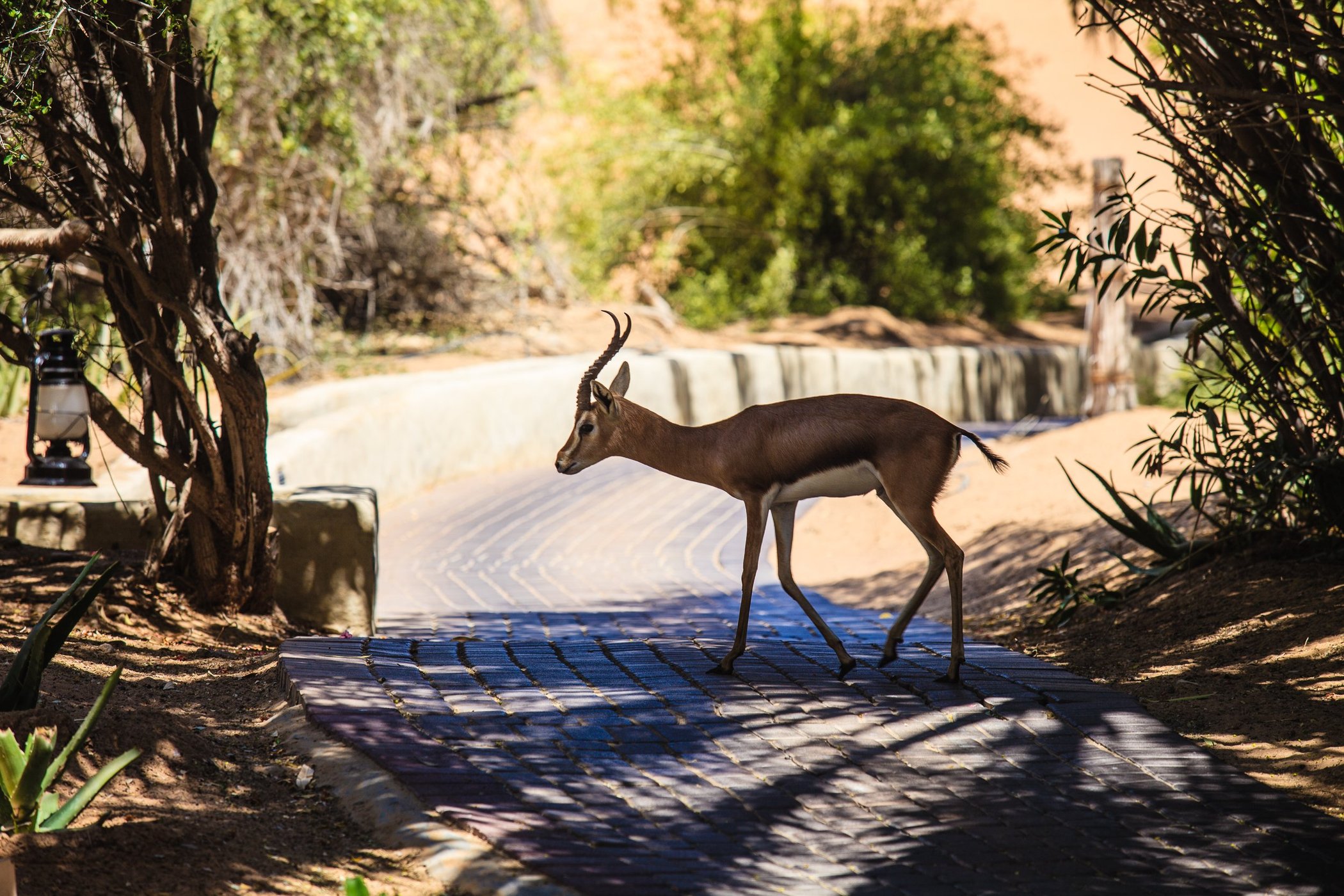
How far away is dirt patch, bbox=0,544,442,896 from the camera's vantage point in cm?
409

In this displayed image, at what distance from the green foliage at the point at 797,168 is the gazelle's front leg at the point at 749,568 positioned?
19086mm

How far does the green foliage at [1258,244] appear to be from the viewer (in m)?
7.19

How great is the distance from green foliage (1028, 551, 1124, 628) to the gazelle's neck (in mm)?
2889

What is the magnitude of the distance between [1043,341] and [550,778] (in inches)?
1027

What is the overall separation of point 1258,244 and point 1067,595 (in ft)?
8.59

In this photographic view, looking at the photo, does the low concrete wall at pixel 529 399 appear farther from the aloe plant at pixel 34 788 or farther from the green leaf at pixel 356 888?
the green leaf at pixel 356 888

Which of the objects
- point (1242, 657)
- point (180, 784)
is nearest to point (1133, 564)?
point (1242, 657)

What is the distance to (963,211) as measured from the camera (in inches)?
1099

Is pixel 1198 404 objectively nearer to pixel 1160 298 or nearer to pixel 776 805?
pixel 1160 298

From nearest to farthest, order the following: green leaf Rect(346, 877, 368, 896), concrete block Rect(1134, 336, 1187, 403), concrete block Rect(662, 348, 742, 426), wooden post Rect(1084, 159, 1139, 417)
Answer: green leaf Rect(346, 877, 368, 896) < wooden post Rect(1084, 159, 1139, 417) < concrete block Rect(662, 348, 742, 426) < concrete block Rect(1134, 336, 1187, 403)

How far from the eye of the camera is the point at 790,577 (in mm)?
6547

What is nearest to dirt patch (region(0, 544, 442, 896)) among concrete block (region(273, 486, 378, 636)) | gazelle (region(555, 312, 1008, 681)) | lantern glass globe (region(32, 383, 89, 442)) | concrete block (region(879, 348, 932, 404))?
lantern glass globe (region(32, 383, 89, 442))

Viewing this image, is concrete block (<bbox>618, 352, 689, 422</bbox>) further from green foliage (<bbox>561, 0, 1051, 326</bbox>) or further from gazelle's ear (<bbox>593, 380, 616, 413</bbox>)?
gazelle's ear (<bbox>593, 380, 616, 413</bbox>)

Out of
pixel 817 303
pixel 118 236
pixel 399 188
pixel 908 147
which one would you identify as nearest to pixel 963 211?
pixel 908 147
